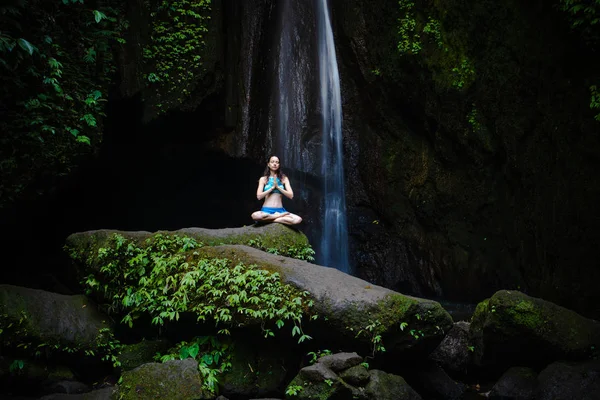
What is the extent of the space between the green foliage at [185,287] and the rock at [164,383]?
74cm

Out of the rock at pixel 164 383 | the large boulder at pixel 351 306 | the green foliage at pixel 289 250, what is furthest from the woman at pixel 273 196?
the rock at pixel 164 383

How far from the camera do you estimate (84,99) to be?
777 centimetres

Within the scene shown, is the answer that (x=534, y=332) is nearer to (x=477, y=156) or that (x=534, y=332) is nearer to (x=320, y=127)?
(x=477, y=156)

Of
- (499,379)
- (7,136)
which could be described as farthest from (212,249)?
→ (499,379)

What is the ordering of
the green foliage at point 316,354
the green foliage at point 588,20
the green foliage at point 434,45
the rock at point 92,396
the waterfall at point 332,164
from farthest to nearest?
the waterfall at point 332,164 < the green foliage at point 434,45 < the green foliage at point 588,20 < the green foliage at point 316,354 < the rock at point 92,396

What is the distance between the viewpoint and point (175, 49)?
10.7 metres

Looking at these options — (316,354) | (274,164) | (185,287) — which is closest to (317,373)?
(316,354)

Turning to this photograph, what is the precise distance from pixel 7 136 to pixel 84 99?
1594mm

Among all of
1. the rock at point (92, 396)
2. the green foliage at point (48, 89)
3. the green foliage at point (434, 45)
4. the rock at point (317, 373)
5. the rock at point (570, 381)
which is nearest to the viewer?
the rock at point (317, 373)

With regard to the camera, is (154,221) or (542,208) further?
(154,221)

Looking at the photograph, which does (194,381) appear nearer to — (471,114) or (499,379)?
(499,379)

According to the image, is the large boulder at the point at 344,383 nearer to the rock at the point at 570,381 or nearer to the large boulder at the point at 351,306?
the large boulder at the point at 351,306

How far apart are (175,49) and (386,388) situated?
29.2 ft

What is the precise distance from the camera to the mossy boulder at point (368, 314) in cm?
546
